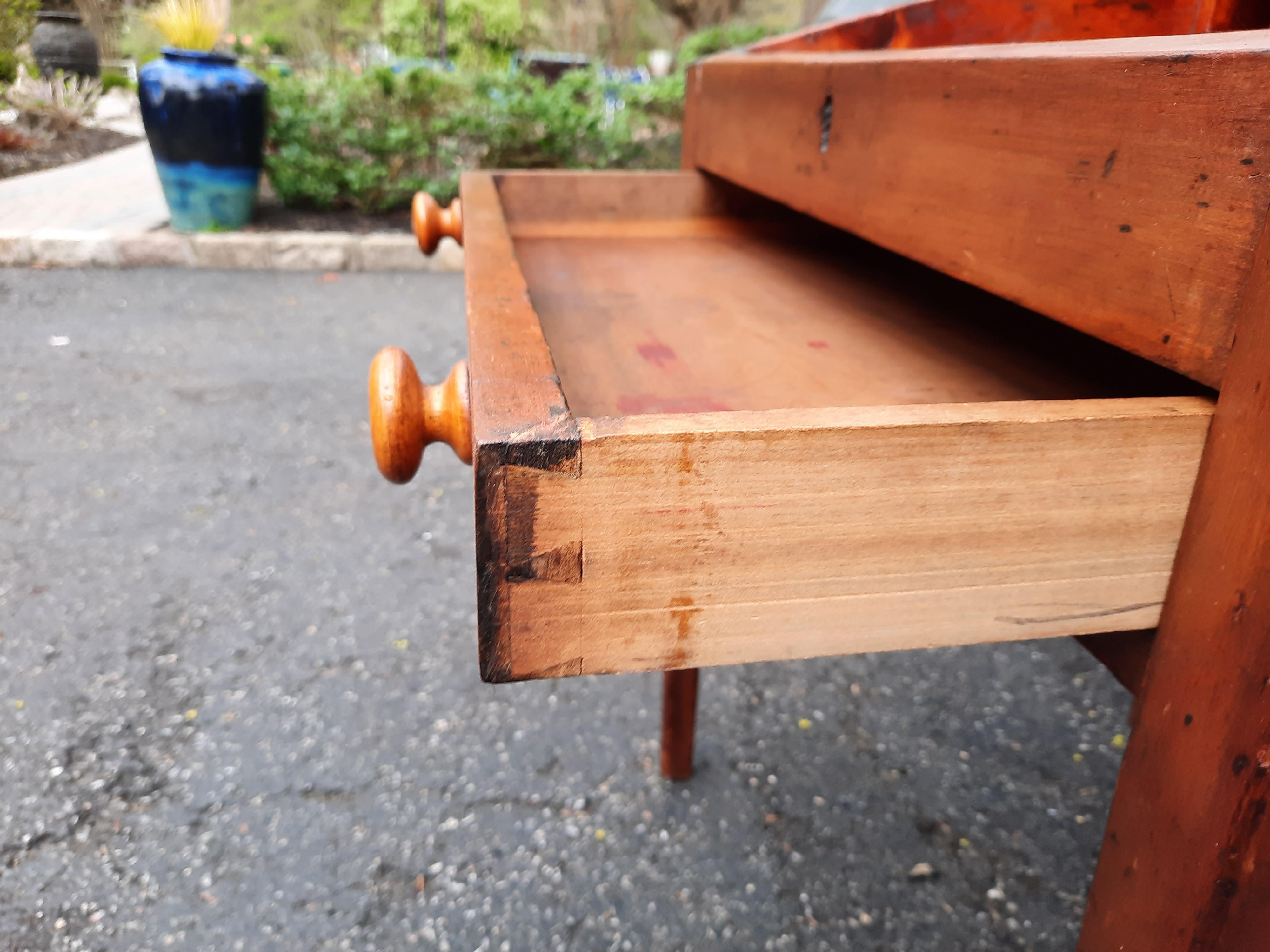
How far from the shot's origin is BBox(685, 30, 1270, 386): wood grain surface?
0.50 metres

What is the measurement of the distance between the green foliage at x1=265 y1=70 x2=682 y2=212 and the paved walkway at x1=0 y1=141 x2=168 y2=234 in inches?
35.1

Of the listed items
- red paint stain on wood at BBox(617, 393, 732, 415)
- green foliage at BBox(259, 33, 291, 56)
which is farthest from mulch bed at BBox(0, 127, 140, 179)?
red paint stain on wood at BBox(617, 393, 732, 415)

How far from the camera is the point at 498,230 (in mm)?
1058

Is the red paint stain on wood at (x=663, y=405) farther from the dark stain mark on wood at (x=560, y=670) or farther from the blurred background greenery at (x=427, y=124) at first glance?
the blurred background greenery at (x=427, y=124)

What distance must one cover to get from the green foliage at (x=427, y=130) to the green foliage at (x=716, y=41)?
10.3 ft

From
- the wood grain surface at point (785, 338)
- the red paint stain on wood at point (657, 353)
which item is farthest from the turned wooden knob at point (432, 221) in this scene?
the red paint stain on wood at point (657, 353)

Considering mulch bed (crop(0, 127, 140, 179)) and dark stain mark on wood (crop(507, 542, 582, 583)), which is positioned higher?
dark stain mark on wood (crop(507, 542, 582, 583))

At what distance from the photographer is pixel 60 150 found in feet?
22.6

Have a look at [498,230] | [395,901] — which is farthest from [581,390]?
[395,901]

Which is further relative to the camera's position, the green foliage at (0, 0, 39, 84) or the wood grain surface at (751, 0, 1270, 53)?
the green foliage at (0, 0, 39, 84)

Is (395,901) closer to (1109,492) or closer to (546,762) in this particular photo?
(546,762)

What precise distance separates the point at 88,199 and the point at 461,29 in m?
6.41

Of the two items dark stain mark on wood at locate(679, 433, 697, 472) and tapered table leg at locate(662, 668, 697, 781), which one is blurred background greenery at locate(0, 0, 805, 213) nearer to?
tapered table leg at locate(662, 668, 697, 781)

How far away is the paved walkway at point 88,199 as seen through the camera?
196 inches
